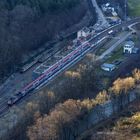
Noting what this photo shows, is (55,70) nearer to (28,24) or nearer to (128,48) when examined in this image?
(28,24)

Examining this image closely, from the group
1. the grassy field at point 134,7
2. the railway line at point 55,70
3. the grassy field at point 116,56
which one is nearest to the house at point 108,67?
the grassy field at point 116,56

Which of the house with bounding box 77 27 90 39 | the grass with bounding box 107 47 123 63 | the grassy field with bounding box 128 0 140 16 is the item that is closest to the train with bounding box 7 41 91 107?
the house with bounding box 77 27 90 39

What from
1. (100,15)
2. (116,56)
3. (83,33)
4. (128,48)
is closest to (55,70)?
(116,56)

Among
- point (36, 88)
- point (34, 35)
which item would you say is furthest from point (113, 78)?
point (34, 35)

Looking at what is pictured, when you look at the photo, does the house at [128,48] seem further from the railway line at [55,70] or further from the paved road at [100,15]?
the paved road at [100,15]

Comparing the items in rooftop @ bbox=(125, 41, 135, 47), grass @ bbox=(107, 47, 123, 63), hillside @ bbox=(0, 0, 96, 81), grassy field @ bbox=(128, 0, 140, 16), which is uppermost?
hillside @ bbox=(0, 0, 96, 81)

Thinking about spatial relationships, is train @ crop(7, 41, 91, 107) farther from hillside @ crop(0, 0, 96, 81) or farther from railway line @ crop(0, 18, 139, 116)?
hillside @ crop(0, 0, 96, 81)

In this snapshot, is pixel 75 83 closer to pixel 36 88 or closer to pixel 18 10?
pixel 36 88
